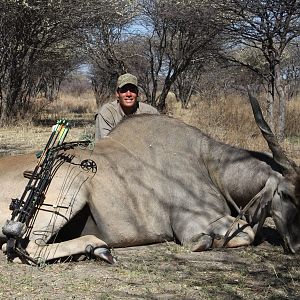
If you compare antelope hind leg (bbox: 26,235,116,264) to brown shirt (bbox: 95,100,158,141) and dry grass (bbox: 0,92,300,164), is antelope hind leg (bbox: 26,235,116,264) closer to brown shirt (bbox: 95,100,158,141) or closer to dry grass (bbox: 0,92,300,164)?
brown shirt (bbox: 95,100,158,141)

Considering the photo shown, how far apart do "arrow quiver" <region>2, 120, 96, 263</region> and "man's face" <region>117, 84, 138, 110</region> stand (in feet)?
3.81

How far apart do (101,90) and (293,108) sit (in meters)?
16.2

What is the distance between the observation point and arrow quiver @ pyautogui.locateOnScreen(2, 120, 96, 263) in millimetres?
3223

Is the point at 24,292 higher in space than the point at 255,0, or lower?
lower

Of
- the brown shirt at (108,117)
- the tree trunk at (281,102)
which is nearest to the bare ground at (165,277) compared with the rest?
the brown shirt at (108,117)

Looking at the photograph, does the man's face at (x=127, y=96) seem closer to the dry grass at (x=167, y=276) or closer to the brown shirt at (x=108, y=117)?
the brown shirt at (x=108, y=117)

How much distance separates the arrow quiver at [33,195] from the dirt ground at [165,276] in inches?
6.2

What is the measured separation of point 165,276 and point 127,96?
2291 millimetres

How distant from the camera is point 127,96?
4.96 metres

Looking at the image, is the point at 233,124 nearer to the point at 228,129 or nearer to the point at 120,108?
the point at 228,129

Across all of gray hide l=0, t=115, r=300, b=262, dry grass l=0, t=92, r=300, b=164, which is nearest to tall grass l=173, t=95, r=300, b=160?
dry grass l=0, t=92, r=300, b=164

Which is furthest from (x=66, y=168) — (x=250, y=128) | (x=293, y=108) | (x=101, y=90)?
(x=101, y=90)

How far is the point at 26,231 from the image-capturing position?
11.0 feet

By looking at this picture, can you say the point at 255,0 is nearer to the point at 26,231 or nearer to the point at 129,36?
the point at 26,231
